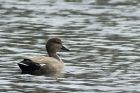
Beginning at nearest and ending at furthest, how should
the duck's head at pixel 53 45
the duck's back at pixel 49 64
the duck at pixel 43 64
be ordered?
the duck at pixel 43 64, the duck's back at pixel 49 64, the duck's head at pixel 53 45

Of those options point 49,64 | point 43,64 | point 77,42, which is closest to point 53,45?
point 49,64

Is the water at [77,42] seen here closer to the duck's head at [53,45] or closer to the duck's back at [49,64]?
the duck's back at [49,64]

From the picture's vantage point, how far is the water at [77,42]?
17594 millimetres

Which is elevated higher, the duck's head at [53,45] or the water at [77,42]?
the duck's head at [53,45]

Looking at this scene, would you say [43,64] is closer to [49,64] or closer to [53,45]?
[49,64]

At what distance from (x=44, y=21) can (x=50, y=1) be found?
559cm

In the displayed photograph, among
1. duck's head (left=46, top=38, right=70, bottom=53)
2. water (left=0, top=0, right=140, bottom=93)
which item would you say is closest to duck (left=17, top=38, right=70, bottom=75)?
duck's head (left=46, top=38, right=70, bottom=53)

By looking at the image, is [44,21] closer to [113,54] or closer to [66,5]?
[66,5]

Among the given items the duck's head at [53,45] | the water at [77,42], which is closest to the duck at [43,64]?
the duck's head at [53,45]

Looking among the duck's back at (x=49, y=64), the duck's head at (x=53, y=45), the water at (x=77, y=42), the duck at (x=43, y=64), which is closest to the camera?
the water at (x=77, y=42)

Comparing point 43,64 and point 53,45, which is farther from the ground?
point 53,45

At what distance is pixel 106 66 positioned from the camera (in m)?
19.9

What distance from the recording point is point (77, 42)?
→ 24172 mm

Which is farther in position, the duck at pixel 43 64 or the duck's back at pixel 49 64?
the duck's back at pixel 49 64
